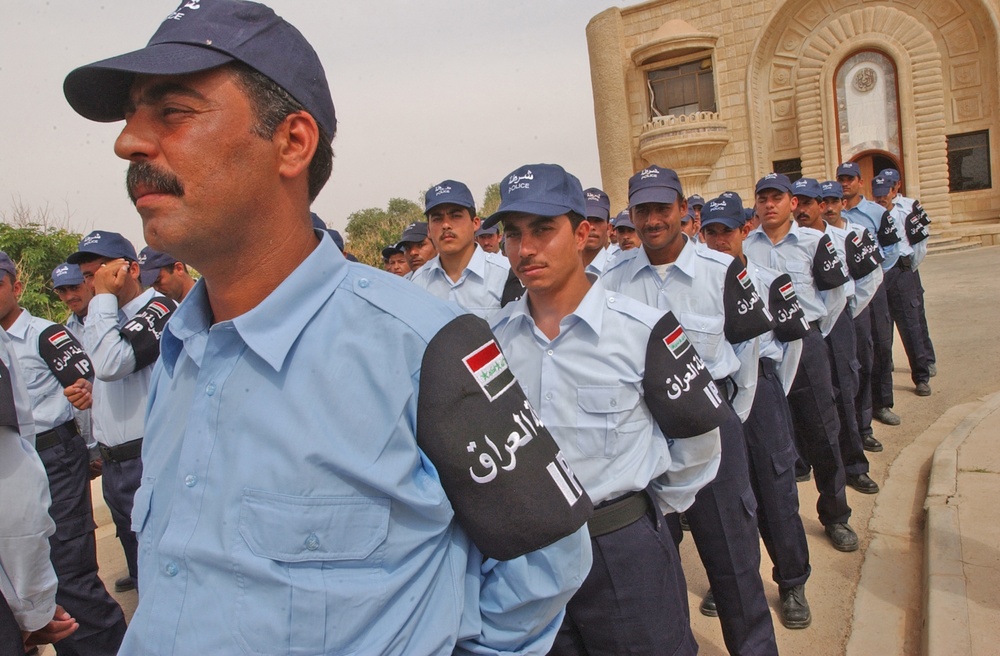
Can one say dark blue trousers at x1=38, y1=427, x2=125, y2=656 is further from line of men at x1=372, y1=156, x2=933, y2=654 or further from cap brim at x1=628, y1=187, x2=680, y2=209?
cap brim at x1=628, y1=187, x2=680, y2=209

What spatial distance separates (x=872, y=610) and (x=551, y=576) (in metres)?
3.22

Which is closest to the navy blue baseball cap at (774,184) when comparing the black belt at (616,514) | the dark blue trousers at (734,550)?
the dark blue trousers at (734,550)

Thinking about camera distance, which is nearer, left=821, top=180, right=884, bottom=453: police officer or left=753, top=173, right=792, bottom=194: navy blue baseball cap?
left=753, top=173, right=792, bottom=194: navy blue baseball cap

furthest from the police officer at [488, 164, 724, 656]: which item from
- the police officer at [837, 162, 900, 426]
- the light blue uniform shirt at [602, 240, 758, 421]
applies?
the police officer at [837, 162, 900, 426]

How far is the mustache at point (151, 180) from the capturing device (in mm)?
1214

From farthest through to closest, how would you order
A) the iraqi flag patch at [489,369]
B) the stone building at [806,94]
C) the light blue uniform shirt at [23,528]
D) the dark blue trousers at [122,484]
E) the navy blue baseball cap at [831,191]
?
1. the stone building at [806,94]
2. the navy blue baseball cap at [831,191]
3. the dark blue trousers at [122,484]
4. the light blue uniform shirt at [23,528]
5. the iraqi flag patch at [489,369]

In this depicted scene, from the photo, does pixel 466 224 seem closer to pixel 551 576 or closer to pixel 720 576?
pixel 720 576

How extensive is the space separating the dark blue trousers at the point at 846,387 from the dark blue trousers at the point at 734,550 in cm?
254

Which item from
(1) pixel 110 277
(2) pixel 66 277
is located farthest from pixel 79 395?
(2) pixel 66 277

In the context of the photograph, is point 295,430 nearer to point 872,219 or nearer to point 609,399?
point 609,399

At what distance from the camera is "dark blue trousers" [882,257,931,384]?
761cm

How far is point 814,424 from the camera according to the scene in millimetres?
4582

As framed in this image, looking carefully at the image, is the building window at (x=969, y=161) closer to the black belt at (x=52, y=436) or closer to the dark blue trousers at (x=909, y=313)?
the dark blue trousers at (x=909, y=313)

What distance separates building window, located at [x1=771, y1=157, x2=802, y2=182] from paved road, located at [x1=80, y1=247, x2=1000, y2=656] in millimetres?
16701
